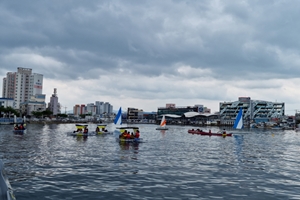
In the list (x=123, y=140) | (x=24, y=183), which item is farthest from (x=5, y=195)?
(x=123, y=140)

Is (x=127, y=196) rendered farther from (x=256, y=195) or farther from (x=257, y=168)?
(x=257, y=168)

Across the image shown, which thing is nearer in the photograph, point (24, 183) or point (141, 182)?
point (24, 183)

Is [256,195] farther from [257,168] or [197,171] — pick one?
[257,168]

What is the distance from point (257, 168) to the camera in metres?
27.2

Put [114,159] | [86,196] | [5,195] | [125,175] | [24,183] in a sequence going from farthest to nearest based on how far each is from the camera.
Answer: [114,159] → [125,175] → [24,183] → [86,196] → [5,195]

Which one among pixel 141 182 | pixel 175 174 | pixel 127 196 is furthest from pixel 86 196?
pixel 175 174

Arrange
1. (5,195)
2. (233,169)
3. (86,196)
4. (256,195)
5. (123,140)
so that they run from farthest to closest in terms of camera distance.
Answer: (123,140) → (233,169) → (256,195) → (86,196) → (5,195)

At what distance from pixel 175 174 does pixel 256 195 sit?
23.5 feet

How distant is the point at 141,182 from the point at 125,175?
8.36 ft

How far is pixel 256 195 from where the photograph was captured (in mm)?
17484

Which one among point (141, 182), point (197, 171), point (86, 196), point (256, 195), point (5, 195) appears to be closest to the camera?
point (5, 195)

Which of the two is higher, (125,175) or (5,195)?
(5,195)

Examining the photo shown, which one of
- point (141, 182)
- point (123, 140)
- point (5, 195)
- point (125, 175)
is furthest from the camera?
point (123, 140)

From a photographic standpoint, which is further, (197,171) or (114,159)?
(114,159)
